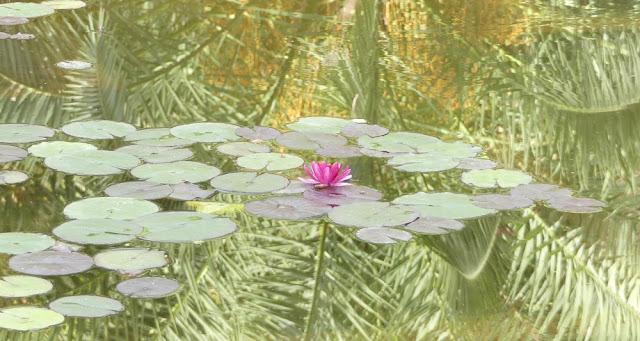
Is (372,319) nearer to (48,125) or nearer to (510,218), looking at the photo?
(510,218)

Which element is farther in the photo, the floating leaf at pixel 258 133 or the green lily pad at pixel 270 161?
the floating leaf at pixel 258 133

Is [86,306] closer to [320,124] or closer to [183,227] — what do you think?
[183,227]

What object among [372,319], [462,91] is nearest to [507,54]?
[462,91]

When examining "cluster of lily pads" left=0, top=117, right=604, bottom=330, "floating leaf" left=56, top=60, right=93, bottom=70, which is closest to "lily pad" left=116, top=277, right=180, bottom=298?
"cluster of lily pads" left=0, top=117, right=604, bottom=330

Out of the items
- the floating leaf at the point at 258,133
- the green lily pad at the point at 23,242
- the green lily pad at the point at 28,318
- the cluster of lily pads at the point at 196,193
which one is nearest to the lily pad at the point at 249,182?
the cluster of lily pads at the point at 196,193

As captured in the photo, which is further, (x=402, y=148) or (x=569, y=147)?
(x=569, y=147)

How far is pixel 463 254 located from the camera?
1609mm

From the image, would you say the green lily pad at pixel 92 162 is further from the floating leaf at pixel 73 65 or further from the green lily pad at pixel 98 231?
the floating leaf at pixel 73 65

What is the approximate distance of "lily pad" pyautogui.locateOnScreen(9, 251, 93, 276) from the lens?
1.44 meters

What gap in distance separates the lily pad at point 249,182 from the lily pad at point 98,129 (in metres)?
0.31

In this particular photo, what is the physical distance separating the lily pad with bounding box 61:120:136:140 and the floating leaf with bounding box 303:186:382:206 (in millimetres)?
459

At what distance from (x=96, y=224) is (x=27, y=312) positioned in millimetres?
265

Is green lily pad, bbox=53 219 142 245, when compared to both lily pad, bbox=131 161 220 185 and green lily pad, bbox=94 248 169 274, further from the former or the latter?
lily pad, bbox=131 161 220 185

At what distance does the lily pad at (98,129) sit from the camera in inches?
77.5
